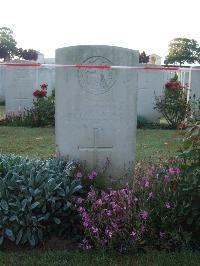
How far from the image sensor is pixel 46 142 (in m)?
8.81

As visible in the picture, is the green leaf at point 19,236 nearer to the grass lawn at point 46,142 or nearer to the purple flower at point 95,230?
the purple flower at point 95,230

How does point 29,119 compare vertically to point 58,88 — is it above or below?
below

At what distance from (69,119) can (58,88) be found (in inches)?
13.4

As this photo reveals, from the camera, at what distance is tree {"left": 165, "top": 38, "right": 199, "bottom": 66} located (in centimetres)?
7450

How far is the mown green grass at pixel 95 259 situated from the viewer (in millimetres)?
3553


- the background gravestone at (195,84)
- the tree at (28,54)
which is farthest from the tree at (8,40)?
the background gravestone at (195,84)

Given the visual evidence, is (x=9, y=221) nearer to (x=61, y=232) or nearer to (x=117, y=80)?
(x=61, y=232)

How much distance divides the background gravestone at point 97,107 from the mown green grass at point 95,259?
125 centimetres

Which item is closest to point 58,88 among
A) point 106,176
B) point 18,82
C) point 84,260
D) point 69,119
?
point 69,119

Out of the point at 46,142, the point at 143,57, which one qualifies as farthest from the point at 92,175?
the point at 143,57

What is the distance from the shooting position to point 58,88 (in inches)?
186

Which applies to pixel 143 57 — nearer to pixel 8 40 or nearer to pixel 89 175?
pixel 89 175

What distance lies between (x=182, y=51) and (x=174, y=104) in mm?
66799

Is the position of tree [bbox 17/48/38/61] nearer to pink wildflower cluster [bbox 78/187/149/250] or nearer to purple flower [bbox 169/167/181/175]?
purple flower [bbox 169/167/181/175]
